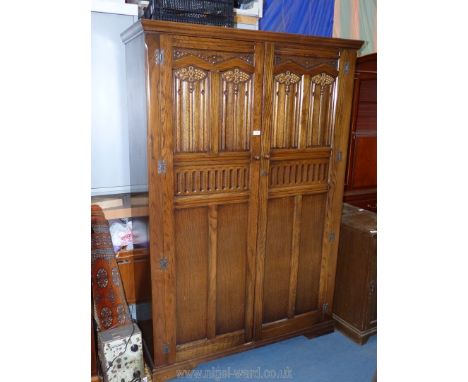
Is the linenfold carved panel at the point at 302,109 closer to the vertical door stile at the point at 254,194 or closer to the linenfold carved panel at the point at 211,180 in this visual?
the vertical door stile at the point at 254,194

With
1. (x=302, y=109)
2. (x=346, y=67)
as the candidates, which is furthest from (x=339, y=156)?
(x=346, y=67)

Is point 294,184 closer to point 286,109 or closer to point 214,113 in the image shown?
point 286,109

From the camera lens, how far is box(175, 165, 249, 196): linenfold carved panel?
1.94 meters

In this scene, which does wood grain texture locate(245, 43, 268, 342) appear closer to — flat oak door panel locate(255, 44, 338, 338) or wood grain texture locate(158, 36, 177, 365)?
flat oak door panel locate(255, 44, 338, 338)

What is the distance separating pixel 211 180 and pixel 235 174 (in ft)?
0.46

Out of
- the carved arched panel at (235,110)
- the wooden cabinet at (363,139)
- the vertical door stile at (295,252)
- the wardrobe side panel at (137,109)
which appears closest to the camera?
the wardrobe side panel at (137,109)

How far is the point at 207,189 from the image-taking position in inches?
79.0

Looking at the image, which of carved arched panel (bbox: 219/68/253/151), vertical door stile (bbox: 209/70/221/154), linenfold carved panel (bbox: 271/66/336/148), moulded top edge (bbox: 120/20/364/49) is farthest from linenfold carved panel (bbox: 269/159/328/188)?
moulded top edge (bbox: 120/20/364/49)

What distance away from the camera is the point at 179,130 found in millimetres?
1870

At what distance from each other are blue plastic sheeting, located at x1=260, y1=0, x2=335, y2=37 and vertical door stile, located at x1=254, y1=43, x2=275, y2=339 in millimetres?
796

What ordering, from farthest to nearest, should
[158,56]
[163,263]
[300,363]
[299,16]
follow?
[299,16]
[300,363]
[163,263]
[158,56]

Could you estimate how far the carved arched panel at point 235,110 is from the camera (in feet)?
6.35

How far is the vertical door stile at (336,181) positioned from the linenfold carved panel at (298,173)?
61mm

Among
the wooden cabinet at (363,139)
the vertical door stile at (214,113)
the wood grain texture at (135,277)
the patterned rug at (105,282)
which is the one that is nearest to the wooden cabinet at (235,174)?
the vertical door stile at (214,113)
